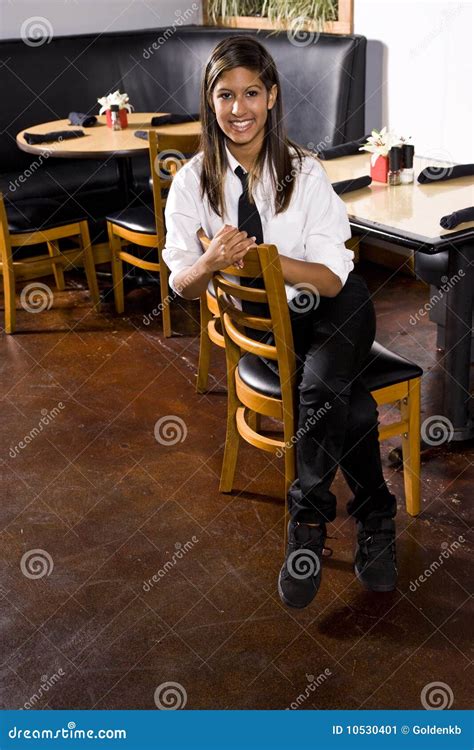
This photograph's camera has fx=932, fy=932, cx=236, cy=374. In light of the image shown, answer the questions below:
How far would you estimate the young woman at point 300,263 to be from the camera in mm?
2518

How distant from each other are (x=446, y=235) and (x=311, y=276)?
2.10 ft

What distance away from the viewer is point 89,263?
4.79 meters

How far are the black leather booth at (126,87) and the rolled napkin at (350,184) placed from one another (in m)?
1.54

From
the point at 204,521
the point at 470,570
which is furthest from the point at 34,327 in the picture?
the point at 470,570

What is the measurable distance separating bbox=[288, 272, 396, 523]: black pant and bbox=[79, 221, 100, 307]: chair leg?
2.33m

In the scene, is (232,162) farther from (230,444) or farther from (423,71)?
(423,71)

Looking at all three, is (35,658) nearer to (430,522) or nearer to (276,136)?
(430,522)

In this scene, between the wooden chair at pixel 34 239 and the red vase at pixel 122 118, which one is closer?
the wooden chair at pixel 34 239

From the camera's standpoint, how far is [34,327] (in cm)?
464

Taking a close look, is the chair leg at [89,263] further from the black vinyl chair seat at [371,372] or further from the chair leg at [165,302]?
the black vinyl chair seat at [371,372]

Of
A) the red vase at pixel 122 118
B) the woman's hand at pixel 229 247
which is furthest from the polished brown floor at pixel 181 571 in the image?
the red vase at pixel 122 118

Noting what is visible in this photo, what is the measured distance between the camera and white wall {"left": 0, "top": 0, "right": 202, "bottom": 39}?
5820 millimetres

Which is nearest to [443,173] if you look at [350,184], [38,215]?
[350,184]

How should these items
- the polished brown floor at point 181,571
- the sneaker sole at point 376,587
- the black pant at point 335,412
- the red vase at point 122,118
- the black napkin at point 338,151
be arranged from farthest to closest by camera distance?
the red vase at point 122,118 → the black napkin at point 338,151 → the sneaker sole at point 376,587 → the black pant at point 335,412 → the polished brown floor at point 181,571
